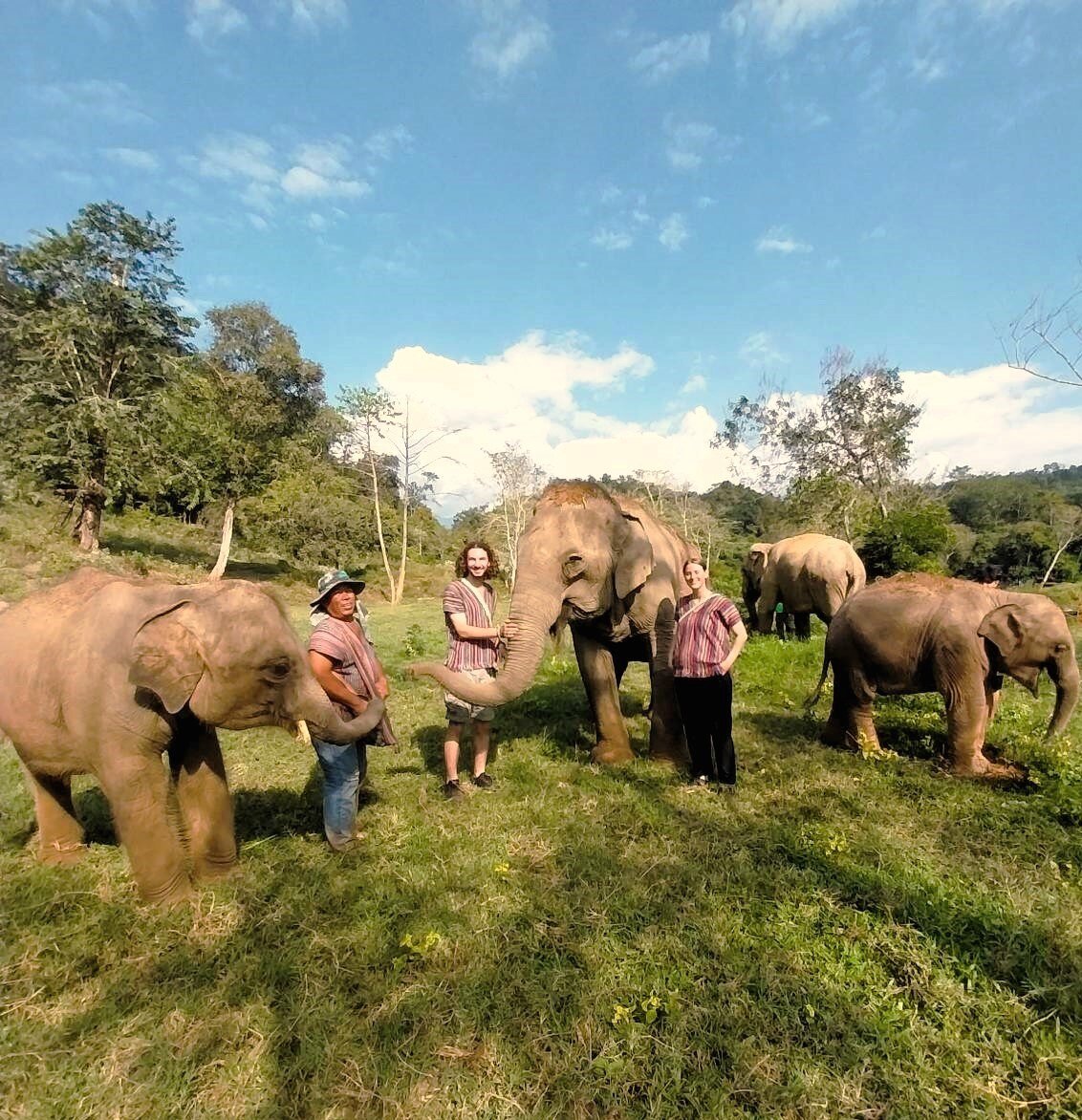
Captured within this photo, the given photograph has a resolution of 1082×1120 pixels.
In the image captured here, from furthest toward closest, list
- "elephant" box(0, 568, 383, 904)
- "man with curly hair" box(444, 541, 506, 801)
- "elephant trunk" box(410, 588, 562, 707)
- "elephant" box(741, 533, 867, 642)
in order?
"elephant" box(741, 533, 867, 642), "man with curly hair" box(444, 541, 506, 801), "elephant trunk" box(410, 588, 562, 707), "elephant" box(0, 568, 383, 904)

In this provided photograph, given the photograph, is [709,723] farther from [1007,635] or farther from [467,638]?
[1007,635]

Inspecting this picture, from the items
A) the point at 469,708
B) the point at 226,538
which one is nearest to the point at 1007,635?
the point at 469,708

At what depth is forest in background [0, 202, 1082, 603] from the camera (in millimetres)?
22000

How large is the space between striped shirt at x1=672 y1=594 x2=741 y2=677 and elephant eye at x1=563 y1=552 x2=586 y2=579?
3.18ft

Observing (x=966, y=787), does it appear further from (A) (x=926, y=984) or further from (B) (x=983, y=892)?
(A) (x=926, y=984)

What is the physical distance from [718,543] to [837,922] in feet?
150

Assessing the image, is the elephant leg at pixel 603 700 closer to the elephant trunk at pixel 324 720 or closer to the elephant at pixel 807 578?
the elephant trunk at pixel 324 720

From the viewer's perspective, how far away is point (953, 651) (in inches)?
208

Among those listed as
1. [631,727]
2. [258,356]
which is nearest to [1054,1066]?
[631,727]

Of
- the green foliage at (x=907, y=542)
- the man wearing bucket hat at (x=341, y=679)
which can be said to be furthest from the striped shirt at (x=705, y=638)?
the green foliage at (x=907, y=542)

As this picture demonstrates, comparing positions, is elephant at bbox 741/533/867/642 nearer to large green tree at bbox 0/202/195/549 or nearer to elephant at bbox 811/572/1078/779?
elephant at bbox 811/572/1078/779

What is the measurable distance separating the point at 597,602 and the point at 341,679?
7.32 feet

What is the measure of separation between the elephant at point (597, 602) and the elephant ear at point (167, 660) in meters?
1.45

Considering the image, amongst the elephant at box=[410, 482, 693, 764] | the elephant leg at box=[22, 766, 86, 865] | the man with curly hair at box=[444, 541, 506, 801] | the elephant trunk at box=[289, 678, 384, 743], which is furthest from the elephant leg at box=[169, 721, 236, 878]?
the man with curly hair at box=[444, 541, 506, 801]
